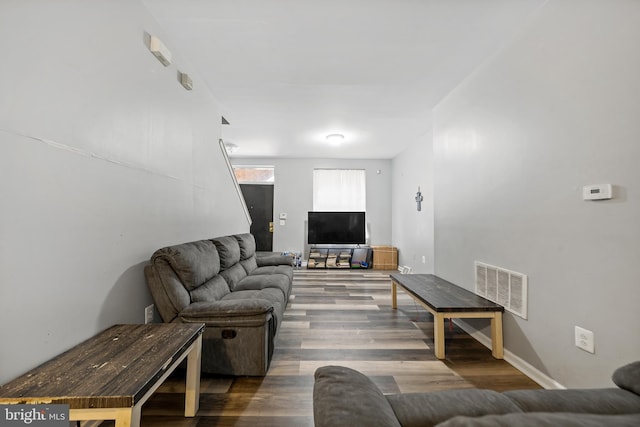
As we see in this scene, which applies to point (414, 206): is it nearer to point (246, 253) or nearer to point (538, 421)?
point (246, 253)

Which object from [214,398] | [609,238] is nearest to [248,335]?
[214,398]

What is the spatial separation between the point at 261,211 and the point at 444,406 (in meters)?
5.96

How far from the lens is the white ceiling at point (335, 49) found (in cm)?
185

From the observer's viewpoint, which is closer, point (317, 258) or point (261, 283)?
point (261, 283)

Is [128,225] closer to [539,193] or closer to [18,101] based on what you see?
[18,101]

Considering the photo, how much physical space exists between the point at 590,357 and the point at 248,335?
2.08 metres

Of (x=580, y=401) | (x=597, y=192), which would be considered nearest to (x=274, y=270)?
(x=580, y=401)

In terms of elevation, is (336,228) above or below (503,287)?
above

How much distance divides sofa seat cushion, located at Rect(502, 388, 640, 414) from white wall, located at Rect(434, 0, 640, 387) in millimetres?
610

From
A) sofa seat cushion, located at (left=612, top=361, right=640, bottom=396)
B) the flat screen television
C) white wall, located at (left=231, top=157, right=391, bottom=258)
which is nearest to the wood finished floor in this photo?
sofa seat cushion, located at (left=612, top=361, right=640, bottom=396)

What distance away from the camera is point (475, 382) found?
1.83 meters

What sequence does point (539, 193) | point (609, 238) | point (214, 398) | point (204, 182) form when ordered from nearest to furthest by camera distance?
point (609, 238)
point (214, 398)
point (539, 193)
point (204, 182)

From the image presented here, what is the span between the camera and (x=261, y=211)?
21.3 ft

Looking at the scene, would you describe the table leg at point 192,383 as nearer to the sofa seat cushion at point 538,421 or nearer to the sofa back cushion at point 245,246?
the sofa seat cushion at point 538,421
